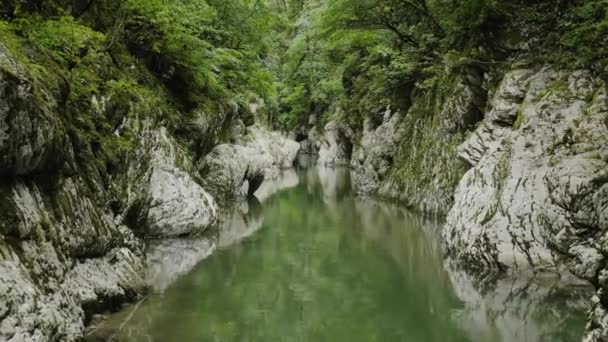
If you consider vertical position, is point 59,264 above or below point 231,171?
above

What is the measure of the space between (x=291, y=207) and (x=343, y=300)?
37.6 feet

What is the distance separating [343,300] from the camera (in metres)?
9.14

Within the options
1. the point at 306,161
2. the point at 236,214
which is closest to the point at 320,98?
the point at 306,161

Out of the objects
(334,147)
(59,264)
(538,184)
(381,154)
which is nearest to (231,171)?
(381,154)

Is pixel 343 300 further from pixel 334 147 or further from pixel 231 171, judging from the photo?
pixel 334 147

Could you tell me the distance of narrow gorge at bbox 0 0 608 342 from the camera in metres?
6.73

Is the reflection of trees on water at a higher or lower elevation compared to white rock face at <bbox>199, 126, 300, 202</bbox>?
lower

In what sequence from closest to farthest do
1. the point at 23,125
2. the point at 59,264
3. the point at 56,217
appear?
the point at 23,125
the point at 59,264
the point at 56,217

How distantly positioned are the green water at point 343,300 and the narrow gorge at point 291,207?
42mm

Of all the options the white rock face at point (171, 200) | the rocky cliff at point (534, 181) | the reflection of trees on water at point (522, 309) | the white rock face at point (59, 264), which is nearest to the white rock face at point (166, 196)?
the white rock face at point (171, 200)

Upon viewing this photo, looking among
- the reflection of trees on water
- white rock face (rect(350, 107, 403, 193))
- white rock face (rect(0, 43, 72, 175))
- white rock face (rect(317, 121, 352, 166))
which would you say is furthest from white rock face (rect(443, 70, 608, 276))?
white rock face (rect(317, 121, 352, 166))

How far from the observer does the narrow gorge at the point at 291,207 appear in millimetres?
6734

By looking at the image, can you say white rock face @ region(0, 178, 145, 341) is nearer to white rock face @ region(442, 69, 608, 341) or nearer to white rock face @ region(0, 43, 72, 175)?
white rock face @ region(0, 43, 72, 175)

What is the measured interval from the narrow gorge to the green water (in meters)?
0.04
